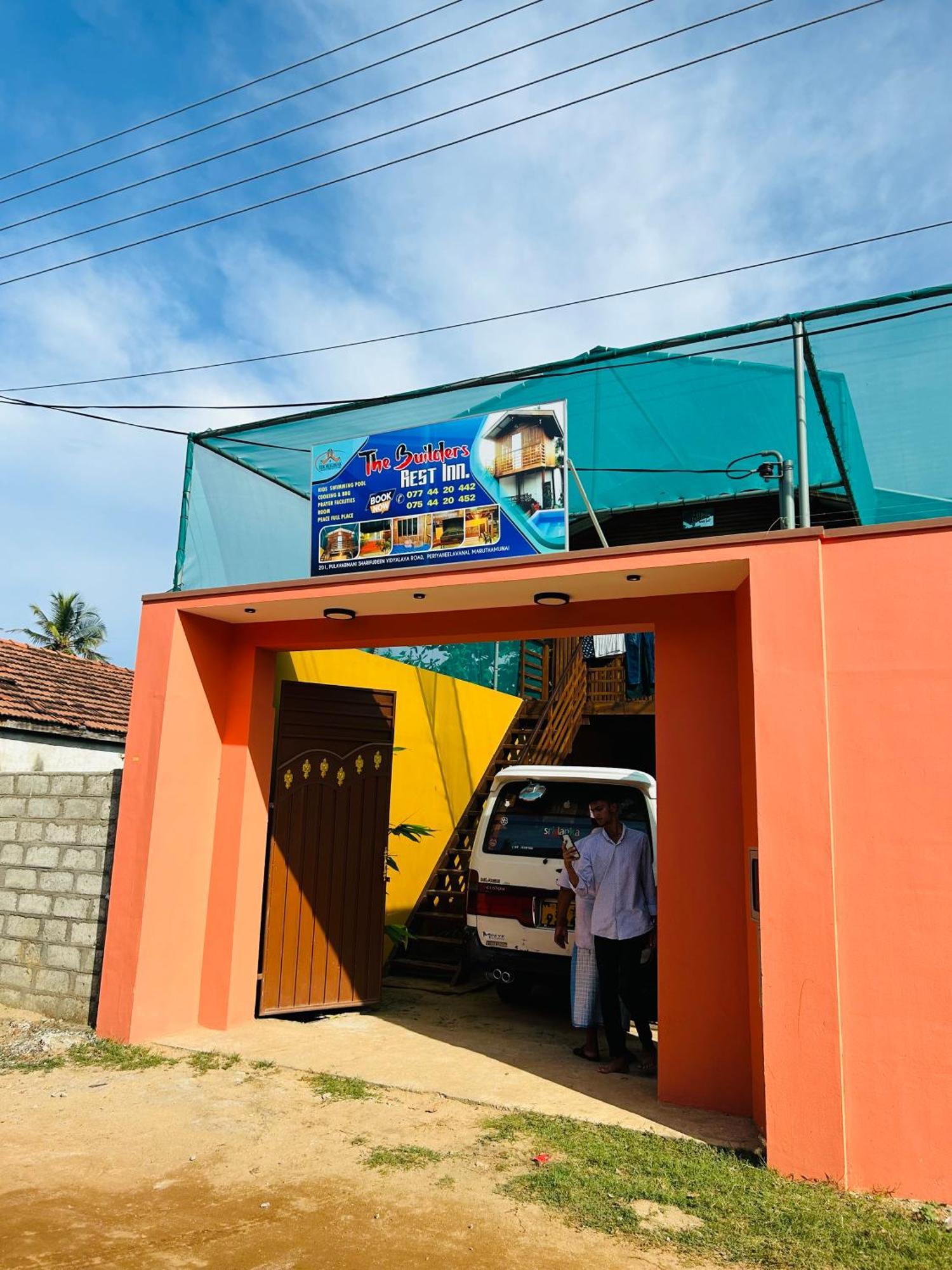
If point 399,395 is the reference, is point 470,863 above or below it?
below

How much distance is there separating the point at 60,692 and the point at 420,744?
188 inches

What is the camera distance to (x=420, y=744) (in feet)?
33.1

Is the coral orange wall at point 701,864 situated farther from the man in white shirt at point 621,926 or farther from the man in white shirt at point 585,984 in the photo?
the man in white shirt at point 585,984

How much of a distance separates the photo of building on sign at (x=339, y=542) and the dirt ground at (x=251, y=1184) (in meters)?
3.23

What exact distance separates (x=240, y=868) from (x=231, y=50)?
19.4ft

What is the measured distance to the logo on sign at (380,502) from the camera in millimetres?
5957

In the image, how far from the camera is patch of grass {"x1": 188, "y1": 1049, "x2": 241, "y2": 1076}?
543 cm

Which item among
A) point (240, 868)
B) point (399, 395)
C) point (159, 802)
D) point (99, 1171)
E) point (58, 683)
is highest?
point (399, 395)

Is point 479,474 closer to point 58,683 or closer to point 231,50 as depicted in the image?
point 231,50

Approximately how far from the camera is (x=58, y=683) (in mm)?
11672

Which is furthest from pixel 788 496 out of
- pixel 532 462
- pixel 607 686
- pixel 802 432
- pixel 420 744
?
pixel 607 686

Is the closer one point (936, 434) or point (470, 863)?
point (936, 434)

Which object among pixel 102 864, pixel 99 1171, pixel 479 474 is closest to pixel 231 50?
pixel 479 474

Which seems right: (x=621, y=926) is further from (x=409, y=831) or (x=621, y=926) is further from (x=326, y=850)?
(x=409, y=831)
